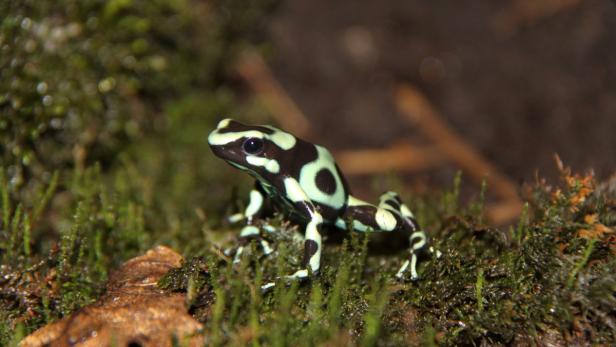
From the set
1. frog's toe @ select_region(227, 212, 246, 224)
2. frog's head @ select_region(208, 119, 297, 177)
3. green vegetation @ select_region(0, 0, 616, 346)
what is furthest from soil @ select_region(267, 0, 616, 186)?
frog's head @ select_region(208, 119, 297, 177)

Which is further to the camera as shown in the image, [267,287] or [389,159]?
[389,159]

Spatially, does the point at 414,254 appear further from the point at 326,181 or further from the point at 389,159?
the point at 389,159

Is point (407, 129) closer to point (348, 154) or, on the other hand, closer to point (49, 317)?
point (348, 154)

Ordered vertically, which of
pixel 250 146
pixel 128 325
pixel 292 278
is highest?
pixel 250 146

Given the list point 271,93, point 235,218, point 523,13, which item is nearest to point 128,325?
point 235,218

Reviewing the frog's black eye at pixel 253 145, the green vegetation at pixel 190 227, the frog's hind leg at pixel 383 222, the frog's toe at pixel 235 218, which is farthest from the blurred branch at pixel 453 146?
the frog's black eye at pixel 253 145

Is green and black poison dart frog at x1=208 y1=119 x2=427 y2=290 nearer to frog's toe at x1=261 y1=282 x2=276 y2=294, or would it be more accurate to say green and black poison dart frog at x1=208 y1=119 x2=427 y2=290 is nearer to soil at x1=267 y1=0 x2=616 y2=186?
frog's toe at x1=261 y1=282 x2=276 y2=294
